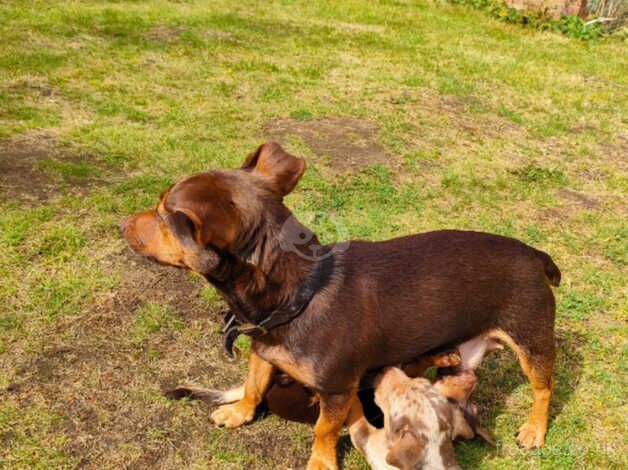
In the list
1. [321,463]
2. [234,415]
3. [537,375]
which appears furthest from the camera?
[234,415]

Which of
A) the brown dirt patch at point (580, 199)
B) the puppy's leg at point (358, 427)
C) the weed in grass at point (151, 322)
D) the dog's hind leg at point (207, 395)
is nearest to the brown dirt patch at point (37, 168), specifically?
A: the weed in grass at point (151, 322)

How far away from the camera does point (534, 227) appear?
7.02m

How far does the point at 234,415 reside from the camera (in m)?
4.43

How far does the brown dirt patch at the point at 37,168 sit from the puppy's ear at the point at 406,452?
4.35m

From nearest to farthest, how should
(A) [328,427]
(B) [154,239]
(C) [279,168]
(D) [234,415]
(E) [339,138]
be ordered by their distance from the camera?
(B) [154,239] → (C) [279,168] → (A) [328,427] → (D) [234,415] → (E) [339,138]

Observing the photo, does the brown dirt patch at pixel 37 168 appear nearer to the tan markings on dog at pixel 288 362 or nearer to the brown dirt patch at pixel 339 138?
the brown dirt patch at pixel 339 138

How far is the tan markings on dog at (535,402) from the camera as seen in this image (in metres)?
4.28

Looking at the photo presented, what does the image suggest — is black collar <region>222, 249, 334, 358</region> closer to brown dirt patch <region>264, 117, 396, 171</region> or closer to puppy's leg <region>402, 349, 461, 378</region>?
puppy's leg <region>402, 349, 461, 378</region>

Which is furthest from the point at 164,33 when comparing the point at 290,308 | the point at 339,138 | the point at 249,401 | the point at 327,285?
the point at 290,308

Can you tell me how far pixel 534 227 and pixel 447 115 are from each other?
3.03 metres

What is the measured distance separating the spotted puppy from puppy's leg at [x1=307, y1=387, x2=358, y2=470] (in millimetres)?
191

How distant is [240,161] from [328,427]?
4.19m

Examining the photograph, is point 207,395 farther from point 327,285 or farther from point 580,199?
point 580,199

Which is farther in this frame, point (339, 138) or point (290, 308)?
point (339, 138)
